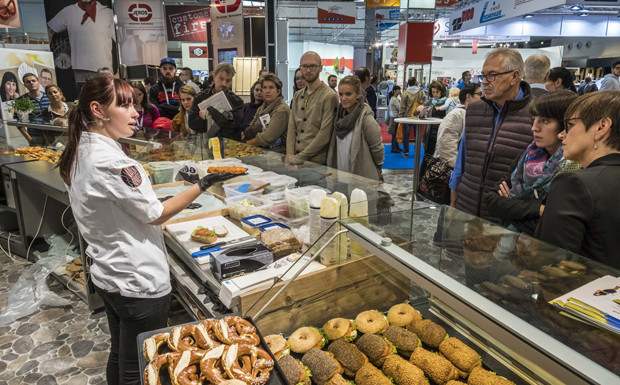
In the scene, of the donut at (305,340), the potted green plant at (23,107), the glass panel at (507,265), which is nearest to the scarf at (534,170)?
the glass panel at (507,265)

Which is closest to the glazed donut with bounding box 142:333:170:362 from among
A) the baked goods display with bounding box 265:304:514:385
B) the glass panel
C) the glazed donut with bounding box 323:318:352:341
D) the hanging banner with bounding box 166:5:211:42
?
the baked goods display with bounding box 265:304:514:385

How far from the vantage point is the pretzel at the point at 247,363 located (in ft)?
3.77

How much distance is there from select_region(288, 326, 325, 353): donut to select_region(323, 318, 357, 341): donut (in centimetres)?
4

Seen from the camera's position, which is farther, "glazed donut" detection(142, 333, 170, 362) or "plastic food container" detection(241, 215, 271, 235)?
"plastic food container" detection(241, 215, 271, 235)

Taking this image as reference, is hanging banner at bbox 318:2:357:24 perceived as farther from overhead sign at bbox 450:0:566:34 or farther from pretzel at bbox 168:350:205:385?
pretzel at bbox 168:350:205:385

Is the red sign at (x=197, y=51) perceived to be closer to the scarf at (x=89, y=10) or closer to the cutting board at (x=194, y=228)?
the scarf at (x=89, y=10)

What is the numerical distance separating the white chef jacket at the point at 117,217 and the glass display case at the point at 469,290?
22.3 inches

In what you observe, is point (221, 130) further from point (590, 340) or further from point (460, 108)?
point (590, 340)

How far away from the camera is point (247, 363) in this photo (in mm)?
1201

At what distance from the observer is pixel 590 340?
953 millimetres

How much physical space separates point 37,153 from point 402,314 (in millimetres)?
5388

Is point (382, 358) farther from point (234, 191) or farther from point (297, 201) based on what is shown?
point (234, 191)

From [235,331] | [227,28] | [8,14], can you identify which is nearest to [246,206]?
[235,331]

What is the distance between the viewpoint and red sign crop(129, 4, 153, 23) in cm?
901
